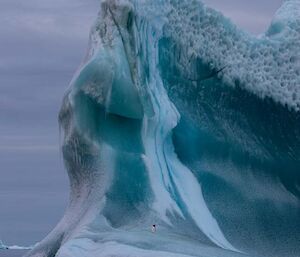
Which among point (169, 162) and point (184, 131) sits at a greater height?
point (184, 131)

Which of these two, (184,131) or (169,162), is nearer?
(169,162)

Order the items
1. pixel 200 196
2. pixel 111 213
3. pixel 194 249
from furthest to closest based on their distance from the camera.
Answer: pixel 200 196 → pixel 111 213 → pixel 194 249

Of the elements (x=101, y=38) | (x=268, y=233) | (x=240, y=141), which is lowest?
(x=268, y=233)

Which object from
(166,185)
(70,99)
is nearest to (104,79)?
(70,99)

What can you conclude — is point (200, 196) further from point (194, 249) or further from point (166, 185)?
point (194, 249)

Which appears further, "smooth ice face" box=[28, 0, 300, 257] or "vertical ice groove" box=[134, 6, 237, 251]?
"vertical ice groove" box=[134, 6, 237, 251]

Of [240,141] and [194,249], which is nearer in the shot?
[194,249]

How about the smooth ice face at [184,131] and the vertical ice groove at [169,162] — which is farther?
the vertical ice groove at [169,162]

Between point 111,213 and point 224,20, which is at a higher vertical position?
point 224,20
